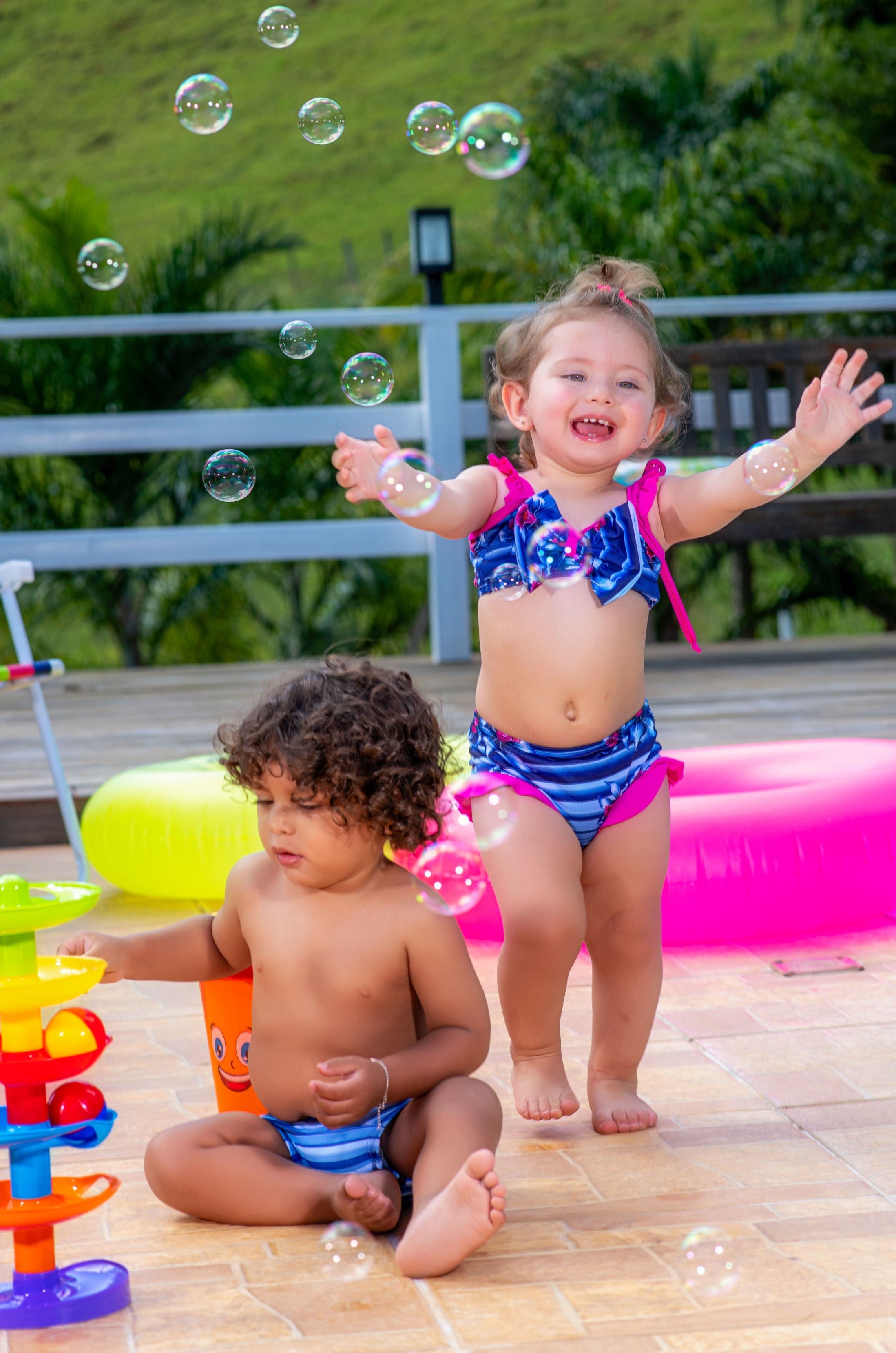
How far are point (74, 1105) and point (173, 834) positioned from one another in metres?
1.63

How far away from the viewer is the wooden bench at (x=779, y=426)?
17.9 feet

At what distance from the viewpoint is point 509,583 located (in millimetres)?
2033

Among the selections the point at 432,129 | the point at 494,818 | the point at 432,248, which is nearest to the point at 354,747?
the point at 494,818

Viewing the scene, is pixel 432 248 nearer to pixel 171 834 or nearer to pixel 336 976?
pixel 171 834

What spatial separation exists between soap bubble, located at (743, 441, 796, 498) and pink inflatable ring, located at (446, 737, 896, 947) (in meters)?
0.84

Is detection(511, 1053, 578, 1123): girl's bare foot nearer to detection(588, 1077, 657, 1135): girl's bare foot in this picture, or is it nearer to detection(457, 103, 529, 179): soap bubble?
detection(588, 1077, 657, 1135): girl's bare foot

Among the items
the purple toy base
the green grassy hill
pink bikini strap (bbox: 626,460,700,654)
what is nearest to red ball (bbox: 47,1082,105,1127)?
the purple toy base

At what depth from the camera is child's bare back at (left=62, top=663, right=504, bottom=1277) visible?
1.58 m

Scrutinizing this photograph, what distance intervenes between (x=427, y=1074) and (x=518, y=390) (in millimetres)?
Result: 959

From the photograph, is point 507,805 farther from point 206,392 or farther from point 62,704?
point 206,392

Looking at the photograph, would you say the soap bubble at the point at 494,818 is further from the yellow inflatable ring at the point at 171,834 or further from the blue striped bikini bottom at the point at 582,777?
the yellow inflatable ring at the point at 171,834

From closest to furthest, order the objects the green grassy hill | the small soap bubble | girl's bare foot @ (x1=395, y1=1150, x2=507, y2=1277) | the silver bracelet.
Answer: girl's bare foot @ (x1=395, y1=1150, x2=507, y2=1277) → the silver bracelet → the small soap bubble → the green grassy hill

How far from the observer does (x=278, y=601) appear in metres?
16.8

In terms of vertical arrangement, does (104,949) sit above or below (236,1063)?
above
